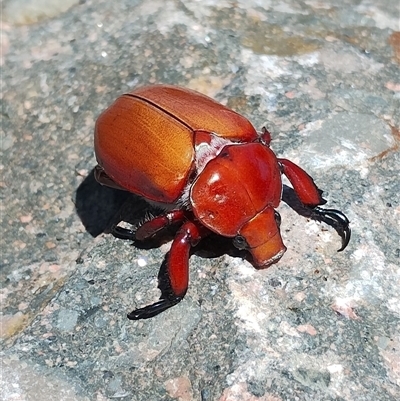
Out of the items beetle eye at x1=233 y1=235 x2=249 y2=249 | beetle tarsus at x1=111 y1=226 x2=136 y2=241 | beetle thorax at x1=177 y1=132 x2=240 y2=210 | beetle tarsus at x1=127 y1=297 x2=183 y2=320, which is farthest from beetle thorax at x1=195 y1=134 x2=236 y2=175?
beetle tarsus at x1=127 y1=297 x2=183 y2=320

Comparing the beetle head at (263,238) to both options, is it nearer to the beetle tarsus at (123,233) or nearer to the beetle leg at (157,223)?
the beetle leg at (157,223)

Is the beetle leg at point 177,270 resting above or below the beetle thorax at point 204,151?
below

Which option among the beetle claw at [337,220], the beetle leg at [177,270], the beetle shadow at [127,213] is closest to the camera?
the beetle leg at [177,270]

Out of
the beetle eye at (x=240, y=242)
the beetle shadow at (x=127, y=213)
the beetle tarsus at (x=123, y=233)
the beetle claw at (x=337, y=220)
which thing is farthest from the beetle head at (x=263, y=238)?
the beetle tarsus at (x=123, y=233)

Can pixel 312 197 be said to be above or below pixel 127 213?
above

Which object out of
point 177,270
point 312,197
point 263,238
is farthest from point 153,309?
point 312,197

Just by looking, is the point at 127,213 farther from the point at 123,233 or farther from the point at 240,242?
the point at 240,242
